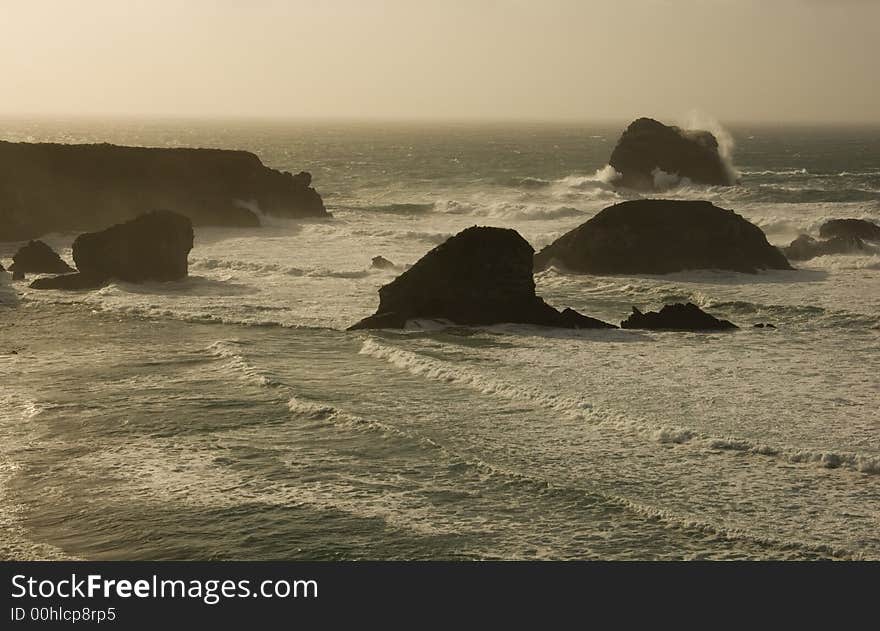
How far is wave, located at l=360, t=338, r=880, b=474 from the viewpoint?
22.9 m

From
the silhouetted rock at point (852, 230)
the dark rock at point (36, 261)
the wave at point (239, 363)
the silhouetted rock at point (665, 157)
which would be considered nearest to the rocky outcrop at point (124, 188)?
the dark rock at point (36, 261)

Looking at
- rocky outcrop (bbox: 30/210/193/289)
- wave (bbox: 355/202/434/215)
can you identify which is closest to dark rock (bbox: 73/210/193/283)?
rocky outcrop (bbox: 30/210/193/289)

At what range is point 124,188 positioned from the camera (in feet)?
251

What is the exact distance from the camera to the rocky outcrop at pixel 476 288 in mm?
39031

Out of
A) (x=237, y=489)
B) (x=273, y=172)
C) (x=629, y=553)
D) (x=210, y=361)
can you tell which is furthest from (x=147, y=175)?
(x=629, y=553)

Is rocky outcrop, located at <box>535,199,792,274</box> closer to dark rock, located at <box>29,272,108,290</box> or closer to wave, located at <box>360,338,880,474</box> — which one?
wave, located at <box>360,338,880,474</box>

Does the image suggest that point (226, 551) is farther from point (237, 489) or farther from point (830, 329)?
point (830, 329)

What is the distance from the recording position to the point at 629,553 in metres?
18.1

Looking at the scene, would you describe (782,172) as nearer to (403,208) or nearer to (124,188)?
(403,208)

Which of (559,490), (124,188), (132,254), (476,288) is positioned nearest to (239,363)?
(476,288)

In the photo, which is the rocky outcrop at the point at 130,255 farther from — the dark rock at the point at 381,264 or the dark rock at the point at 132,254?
the dark rock at the point at 381,264
